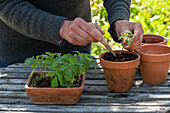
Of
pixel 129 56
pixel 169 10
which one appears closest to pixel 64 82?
→ pixel 129 56

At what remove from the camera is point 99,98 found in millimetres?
1359

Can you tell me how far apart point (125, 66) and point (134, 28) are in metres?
0.36

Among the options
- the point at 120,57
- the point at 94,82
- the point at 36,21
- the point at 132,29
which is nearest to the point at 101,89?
the point at 94,82

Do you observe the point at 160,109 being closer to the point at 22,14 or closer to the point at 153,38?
the point at 153,38

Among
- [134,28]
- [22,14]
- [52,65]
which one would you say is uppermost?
[22,14]

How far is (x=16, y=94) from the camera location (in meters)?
1.42

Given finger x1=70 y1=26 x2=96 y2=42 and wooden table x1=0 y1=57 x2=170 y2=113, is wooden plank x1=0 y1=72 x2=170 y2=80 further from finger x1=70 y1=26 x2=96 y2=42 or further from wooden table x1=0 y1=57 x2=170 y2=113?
finger x1=70 y1=26 x2=96 y2=42

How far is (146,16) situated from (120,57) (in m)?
2.34

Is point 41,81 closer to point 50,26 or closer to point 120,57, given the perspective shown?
point 50,26

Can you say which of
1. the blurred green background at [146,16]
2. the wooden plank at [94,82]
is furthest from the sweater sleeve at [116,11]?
the blurred green background at [146,16]

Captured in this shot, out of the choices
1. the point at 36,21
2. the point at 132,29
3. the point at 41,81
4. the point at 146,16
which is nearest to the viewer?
the point at 41,81

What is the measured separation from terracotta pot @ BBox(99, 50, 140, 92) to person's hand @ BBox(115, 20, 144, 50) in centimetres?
14

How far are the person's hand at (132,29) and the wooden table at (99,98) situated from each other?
0.83ft

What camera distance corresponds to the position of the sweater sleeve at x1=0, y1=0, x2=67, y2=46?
147cm
